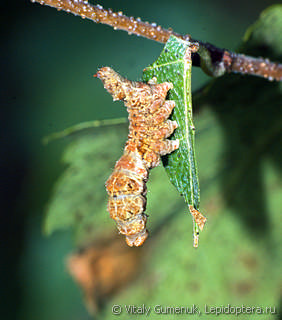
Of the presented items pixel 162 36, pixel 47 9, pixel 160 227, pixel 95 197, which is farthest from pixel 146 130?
pixel 47 9

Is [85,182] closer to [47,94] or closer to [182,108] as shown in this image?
[182,108]

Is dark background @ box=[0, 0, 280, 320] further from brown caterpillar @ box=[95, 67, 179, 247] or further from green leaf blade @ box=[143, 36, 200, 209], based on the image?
green leaf blade @ box=[143, 36, 200, 209]

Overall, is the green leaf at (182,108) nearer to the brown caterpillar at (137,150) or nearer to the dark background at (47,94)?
the brown caterpillar at (137,150)

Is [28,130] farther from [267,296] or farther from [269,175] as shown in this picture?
[267,296]

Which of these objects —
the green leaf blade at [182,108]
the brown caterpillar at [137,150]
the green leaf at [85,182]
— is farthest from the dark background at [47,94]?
the green leaf blade at [182,108]

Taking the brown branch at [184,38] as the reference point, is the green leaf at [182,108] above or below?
A: below

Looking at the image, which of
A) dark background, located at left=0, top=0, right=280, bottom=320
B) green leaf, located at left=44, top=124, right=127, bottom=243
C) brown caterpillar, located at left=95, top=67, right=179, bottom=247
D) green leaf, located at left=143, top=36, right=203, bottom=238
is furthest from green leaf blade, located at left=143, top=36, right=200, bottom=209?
dark background, located at left=0, top=0, right=280, bottom=320

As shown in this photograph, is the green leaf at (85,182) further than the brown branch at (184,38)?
Yes
